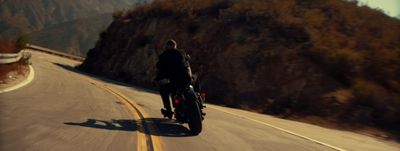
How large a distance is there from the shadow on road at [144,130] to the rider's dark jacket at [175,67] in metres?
0.98

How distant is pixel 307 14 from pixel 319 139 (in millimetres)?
15372

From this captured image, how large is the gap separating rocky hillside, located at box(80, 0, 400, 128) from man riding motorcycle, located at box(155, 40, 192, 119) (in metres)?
8.16

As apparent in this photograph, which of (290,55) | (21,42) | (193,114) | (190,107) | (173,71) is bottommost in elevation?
(193,114)

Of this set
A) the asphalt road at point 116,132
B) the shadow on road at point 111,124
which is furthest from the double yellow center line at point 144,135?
the shadow on road at point 111,124

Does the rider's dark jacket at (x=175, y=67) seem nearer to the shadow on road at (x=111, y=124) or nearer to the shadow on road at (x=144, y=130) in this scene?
the shadow on road at (x=144, y=130)

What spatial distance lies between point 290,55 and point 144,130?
14.1m

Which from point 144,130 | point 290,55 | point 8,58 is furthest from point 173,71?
point 290,55

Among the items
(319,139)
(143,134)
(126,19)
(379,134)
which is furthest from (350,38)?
(126,19)

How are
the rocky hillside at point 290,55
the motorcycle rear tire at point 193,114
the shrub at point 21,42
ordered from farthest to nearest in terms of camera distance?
the shrub at point 21,42, the rocky hillside at point 290,55, the motorcycle rear tire at point 193,114

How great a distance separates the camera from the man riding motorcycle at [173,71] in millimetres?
9763

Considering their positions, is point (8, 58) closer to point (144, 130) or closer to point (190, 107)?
point (144, 130)

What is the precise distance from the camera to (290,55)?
2202 cm

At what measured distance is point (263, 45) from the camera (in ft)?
79.2

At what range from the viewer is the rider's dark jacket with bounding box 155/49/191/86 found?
384 inches
